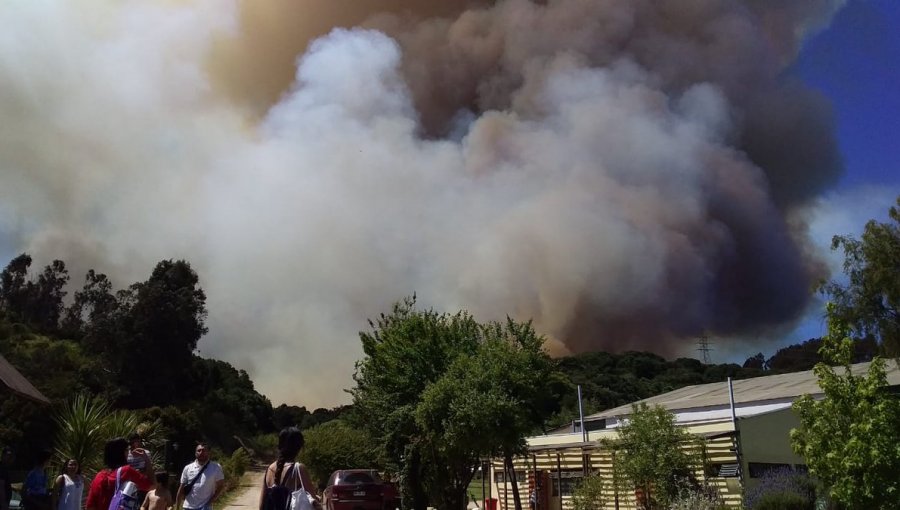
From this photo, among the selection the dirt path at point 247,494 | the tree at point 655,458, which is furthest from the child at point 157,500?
the dirt path at point 247,494

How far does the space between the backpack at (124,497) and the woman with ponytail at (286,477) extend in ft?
5.23

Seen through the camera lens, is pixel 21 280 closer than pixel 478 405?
No

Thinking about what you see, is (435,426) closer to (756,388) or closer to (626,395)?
(756,388)

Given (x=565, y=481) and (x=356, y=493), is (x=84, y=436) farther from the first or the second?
(x=565, y=481)

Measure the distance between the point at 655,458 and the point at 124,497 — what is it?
14993 millimetres

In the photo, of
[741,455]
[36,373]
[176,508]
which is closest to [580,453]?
[741,455]

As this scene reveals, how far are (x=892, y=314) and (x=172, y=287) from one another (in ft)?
234

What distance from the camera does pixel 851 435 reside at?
11.9 metres

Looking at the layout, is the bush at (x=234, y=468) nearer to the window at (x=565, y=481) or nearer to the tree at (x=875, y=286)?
the window at (x=565, y=481)

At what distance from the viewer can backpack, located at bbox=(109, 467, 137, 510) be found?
7.10 meters

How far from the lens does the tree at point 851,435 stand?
1140cm

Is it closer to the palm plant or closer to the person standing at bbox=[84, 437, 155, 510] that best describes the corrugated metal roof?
the palm plant

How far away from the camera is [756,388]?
110 feet

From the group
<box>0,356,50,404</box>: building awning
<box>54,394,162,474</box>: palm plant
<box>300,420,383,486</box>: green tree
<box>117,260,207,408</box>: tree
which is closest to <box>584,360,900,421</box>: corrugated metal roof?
<box>54,394,162,474</box>: palm plant
